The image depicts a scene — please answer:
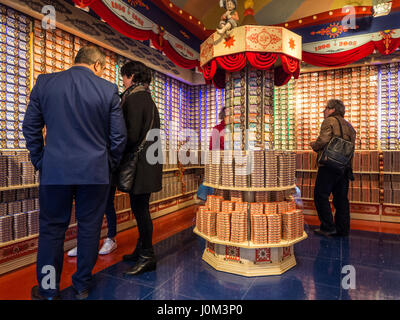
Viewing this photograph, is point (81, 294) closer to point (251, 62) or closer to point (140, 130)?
point (140, 130)

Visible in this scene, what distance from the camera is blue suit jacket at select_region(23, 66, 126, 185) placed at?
6.19 feet

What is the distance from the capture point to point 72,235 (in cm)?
343

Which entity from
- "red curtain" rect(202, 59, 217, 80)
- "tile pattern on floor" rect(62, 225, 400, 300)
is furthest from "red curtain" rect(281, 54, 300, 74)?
"tile pattern on floor" rect(62, 225, 400, 300)

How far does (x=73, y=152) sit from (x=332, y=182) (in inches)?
130

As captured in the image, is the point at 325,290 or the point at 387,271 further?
the point at 387,271

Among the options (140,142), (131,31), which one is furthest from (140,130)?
(131,31)

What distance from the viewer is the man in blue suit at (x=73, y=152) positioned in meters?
1.89

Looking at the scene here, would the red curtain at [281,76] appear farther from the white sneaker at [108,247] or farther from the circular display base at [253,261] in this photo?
the white sneaker at [108,247]

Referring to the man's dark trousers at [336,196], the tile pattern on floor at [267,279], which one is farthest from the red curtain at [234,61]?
the tile pattern on floor at [267,279]

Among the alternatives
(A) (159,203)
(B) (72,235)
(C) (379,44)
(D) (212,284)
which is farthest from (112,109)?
(C) (379,44)

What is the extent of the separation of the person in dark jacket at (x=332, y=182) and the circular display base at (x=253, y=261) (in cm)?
139

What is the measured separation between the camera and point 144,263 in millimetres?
2611

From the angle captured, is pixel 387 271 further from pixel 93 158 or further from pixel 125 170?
pixel 93 158
